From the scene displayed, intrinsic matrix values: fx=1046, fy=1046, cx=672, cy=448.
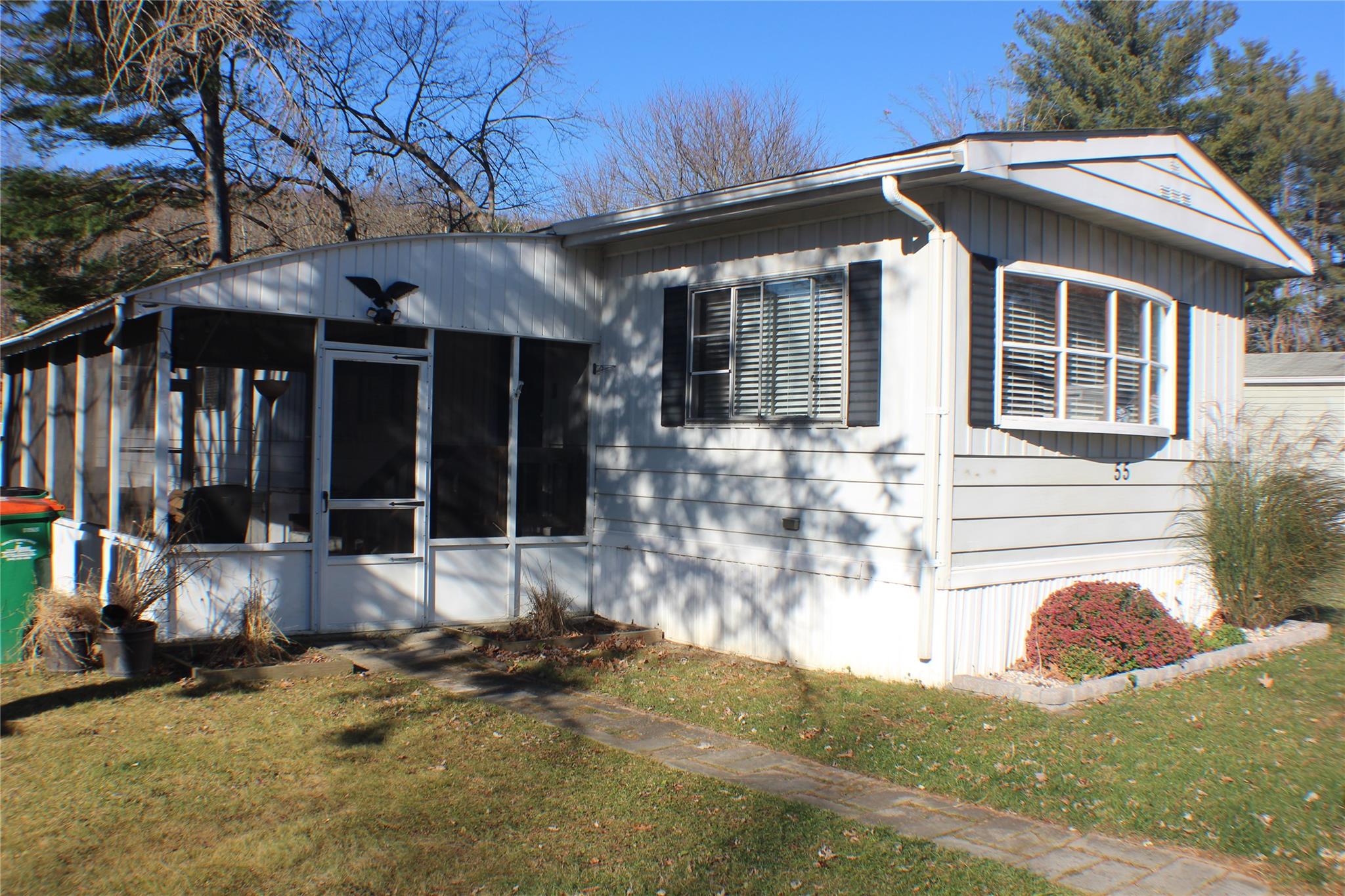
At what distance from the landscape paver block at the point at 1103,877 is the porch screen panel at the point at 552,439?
580cm

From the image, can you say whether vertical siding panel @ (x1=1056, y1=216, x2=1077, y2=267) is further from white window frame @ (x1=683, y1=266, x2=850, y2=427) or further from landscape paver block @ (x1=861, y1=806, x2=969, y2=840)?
landscape paver block @ (x1=861, y1=806, x2=969, y2=840)

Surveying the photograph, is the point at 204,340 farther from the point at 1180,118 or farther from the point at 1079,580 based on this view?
the point at 1180,118

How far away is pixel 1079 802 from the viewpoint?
4848mm

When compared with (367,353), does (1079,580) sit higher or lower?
lower

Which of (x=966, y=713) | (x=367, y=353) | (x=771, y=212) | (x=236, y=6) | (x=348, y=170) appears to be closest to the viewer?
(x=966, y=713)

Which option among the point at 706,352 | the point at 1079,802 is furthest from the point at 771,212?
the point at 1079,802

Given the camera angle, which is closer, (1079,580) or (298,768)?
(298,768)

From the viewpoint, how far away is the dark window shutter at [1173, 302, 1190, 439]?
9.00m

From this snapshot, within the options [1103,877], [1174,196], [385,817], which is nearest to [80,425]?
[385,817]

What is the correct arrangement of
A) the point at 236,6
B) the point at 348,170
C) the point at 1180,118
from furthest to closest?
the point at 1180,118, the point at 348,170, the point at 236,6

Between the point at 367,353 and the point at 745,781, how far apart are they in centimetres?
490

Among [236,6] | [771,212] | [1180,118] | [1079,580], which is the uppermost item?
[1180,118]

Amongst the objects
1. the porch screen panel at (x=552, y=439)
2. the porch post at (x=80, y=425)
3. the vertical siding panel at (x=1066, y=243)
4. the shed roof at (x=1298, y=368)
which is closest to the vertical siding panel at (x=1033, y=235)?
the vertical siding panel at (x=1066, y=243)

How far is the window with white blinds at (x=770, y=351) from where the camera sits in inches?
297
